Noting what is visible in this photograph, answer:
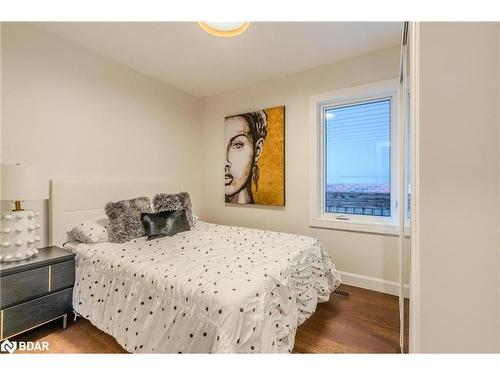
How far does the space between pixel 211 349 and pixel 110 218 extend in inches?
63.0

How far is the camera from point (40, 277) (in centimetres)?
171

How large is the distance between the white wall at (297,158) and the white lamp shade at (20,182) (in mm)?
2199

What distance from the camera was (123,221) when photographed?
218cm

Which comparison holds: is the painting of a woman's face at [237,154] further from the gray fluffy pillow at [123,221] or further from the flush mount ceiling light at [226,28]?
the flush mount ceiling light at [226,28]

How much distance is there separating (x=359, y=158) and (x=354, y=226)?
80 centimetres

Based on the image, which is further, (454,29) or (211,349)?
(211,349)

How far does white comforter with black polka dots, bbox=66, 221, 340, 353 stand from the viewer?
46.4 inches

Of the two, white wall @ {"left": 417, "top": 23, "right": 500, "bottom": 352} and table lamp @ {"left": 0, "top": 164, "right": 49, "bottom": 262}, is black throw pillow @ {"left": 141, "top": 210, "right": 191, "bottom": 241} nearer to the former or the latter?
table lamp @ {"left": 0, "top": 164, "right": 49, "bottom": 262}

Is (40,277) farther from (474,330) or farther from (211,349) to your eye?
(474,330)

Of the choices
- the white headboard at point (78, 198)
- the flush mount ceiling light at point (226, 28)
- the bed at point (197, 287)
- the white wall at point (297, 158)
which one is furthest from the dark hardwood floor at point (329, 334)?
the flush mount ceiling light at point (226, 28)

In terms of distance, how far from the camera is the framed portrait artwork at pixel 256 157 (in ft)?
9.92

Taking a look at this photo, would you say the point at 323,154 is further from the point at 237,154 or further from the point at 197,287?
the point at 197,287

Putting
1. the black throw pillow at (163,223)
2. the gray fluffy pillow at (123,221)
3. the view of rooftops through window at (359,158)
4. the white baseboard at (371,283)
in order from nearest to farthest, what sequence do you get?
1. the gray fluffy pillow at (123,221)
2. the black throw pillow at (163,223)
3. the white baseboard at (371,283)
4. the view of rooftops through window at (359,158)
